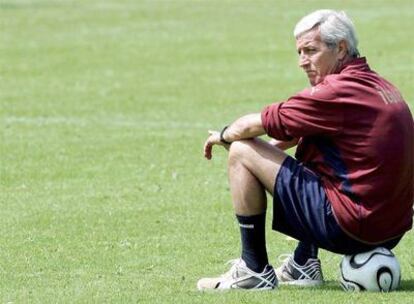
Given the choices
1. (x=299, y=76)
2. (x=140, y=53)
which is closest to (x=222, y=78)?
(x=299, y=76)

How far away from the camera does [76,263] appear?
29.2 feet

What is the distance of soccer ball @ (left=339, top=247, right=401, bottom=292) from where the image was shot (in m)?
7.88

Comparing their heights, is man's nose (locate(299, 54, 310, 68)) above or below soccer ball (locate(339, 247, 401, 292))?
above

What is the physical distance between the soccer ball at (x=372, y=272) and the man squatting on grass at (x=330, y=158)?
6cm

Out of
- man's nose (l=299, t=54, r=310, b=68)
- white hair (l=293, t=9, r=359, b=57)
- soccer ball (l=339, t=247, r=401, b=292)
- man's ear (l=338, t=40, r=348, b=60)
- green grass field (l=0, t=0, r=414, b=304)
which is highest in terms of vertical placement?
white hair (l=293, t=9, r=359, b=57)

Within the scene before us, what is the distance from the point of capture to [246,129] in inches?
313

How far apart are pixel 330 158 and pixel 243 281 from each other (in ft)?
2.84

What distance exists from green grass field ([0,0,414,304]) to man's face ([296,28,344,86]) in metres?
1.23

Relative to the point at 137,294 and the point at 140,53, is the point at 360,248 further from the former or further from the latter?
the point at 140,53

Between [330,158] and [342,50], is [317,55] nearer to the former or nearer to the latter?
[342,50]

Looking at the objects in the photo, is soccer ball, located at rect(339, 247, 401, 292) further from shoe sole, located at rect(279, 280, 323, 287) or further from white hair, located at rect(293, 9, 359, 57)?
white hair, located at rect(293, 9, 359, 57)

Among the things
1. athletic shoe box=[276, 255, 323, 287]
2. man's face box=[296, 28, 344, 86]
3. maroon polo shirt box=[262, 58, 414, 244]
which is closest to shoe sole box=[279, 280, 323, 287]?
athletic shoe box=[276, 255, 323, 287]

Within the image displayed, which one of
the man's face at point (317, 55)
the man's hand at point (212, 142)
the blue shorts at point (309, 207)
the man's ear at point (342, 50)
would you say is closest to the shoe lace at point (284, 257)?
the blue shorts at point (309, 207)

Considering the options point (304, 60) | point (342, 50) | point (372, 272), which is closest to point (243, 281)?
point (372, 272)
